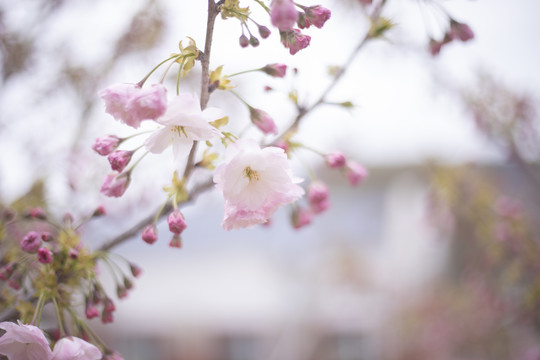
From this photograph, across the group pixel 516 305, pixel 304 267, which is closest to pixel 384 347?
pixel 304 267

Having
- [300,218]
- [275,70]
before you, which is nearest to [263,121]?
[275,70]

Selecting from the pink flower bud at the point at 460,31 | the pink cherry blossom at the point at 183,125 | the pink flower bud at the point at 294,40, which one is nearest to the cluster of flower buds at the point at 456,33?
the pink flower bud at the point at 460,31

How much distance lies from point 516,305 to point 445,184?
1.90 feet

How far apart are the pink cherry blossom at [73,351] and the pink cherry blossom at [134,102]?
0.28 meters

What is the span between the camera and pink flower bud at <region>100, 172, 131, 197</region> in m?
0.54

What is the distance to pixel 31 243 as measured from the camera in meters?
0.55

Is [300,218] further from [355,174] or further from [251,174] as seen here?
[251,174]

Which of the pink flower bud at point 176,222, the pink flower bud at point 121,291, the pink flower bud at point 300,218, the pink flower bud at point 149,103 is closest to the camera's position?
the pink flower bud at point 149,103

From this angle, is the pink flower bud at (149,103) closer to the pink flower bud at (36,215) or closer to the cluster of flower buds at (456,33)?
the pink flower bud at (36,215)

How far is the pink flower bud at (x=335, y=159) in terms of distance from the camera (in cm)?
67

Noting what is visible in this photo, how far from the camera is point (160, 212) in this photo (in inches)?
23.0

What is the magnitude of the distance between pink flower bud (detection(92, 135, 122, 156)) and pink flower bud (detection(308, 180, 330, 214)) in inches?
13.4

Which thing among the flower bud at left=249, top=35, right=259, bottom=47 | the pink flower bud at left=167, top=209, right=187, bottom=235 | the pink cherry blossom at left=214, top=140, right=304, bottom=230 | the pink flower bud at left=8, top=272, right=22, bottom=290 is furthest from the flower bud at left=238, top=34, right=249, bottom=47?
the pink flower bud at left=8, top=272, right=22, bottom=290

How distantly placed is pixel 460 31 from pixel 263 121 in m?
0.40
